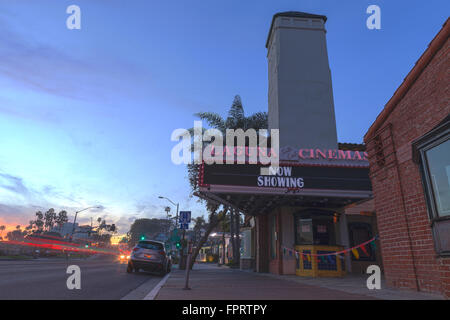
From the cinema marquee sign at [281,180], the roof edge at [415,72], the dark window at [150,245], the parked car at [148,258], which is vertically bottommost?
the parked car at [148,258]

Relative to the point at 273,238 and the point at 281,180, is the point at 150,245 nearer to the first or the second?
the point at 281,180

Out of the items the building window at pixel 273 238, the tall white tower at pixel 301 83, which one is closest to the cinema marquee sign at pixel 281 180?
the building window at pixel 273 238

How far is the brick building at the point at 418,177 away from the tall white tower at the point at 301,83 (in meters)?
13.3

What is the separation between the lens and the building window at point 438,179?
6.61 meters

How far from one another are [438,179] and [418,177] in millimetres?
650

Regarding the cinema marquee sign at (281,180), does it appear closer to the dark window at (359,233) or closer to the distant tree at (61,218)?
the dark window at (359,233)

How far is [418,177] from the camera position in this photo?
7590 millimetres

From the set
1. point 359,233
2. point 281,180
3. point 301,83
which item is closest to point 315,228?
point 281,180

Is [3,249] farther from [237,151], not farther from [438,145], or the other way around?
[438,145]

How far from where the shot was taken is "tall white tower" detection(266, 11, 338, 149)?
2311cm

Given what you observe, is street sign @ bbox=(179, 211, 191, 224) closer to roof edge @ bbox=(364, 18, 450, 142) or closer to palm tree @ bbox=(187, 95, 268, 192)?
palm tree @ bbox=(187, 95, 268, 192)

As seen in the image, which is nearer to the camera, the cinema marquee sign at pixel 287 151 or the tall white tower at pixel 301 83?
the cinema marquee sign at pixel 287 151
